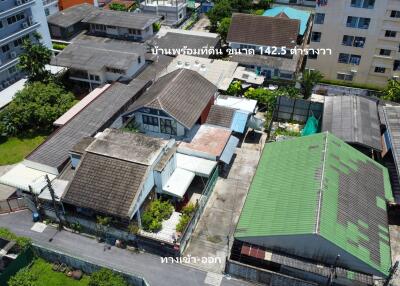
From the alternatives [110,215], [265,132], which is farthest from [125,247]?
[265,132]

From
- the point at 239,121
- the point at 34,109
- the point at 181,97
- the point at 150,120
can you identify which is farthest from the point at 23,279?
the point at 239,121

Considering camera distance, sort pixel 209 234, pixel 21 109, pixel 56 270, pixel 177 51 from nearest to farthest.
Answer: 1. pixel 56 270
2. pixel 209 234
3. pixel 21 109
4. pixel 177 51

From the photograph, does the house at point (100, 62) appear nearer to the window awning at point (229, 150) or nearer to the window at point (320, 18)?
the window awning at point (229, 150)

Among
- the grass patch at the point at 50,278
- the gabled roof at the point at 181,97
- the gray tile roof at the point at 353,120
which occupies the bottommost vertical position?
the grass patch at the point at 50,278

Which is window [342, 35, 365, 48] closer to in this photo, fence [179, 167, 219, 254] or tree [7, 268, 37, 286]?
fence [179, 167, 219, 254]

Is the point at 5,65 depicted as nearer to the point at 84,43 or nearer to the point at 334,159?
the point at 84,43

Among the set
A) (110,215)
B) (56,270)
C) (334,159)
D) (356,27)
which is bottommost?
(56,270)

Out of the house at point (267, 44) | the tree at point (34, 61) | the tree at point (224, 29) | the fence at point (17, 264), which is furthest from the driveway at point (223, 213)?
the tree at point (224, 29)

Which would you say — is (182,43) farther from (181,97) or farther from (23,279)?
(23,279)
